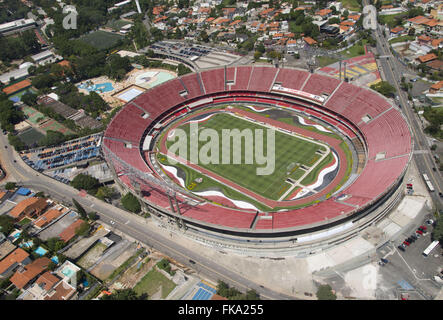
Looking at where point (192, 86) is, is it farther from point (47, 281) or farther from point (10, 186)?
point (47, 281)

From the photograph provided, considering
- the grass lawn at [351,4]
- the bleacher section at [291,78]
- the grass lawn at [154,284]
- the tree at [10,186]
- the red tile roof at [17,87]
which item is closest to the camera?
the grass lawn at [154,284]

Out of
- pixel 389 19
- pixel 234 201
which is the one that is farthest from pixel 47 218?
pixel 389 19

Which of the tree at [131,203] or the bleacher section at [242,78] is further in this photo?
the bleacher section at [242,78]

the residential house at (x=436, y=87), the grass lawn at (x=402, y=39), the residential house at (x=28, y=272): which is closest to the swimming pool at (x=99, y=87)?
Answer: the residential house at (x=28, y=272)

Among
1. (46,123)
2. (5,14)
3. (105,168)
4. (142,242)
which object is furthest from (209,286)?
(5,14)

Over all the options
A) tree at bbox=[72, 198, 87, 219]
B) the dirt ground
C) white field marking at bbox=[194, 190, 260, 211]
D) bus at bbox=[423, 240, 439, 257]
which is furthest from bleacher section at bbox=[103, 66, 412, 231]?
bus at bbox=[423, 240, 439, 257]

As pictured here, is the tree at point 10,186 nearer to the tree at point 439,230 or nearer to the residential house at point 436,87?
the tree at point 439,230
